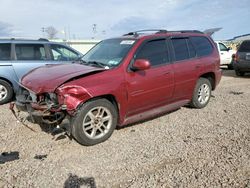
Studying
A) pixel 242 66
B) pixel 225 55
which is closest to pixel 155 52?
pixel 242 66

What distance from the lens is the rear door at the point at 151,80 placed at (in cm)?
504

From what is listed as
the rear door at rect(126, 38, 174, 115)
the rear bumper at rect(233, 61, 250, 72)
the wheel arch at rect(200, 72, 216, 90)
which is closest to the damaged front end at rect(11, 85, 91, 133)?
the rear door at rect(126, 38, 174, 115)

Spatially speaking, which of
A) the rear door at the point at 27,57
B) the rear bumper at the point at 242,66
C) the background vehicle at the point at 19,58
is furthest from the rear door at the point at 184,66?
the rear bumper at the point at 242,66

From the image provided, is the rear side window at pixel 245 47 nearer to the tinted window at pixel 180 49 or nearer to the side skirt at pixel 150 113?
the tinted window at pixel 180 49

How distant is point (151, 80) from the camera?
528 centimetres

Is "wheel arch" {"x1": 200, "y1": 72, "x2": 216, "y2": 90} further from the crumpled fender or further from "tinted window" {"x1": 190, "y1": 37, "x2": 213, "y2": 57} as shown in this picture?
the crumpled fender

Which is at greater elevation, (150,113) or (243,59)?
(243,59)

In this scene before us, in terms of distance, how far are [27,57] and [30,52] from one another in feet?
0.61

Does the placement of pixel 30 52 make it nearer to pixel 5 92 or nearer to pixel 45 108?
pixel 5 92

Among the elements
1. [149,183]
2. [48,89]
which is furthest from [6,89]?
[149,183]

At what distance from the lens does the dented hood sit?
173 inches

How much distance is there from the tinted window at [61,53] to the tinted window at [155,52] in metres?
3.80

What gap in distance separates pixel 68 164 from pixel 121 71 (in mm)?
1786

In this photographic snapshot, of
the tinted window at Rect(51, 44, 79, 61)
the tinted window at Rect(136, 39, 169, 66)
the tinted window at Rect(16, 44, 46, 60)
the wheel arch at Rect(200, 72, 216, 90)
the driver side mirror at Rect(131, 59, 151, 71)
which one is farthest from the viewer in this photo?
the tinted window at Rect(51, 44, 79, 61)
